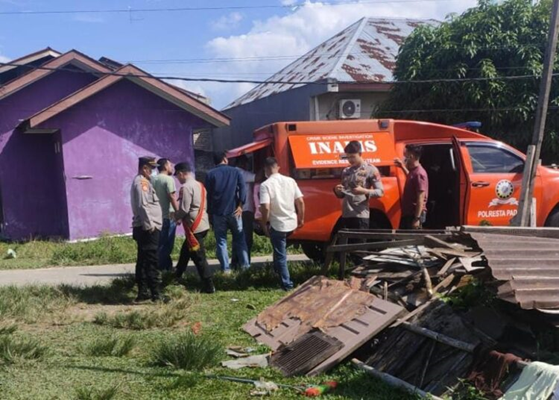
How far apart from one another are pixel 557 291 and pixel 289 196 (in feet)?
13.4

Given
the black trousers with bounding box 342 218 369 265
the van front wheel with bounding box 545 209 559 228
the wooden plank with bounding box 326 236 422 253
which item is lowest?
the van front wheel with bounding box 545 209 559 228

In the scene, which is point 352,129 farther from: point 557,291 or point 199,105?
point 199,105

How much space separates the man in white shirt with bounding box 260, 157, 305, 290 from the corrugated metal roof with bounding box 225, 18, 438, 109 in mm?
9621

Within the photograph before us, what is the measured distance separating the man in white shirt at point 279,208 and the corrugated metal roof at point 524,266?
9.46ft

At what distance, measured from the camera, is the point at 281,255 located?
7789 millimetres

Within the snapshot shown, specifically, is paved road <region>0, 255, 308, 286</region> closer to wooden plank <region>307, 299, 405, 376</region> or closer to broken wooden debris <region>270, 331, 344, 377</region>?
broken wooden debris <region>270, 331, 344, 377</region>

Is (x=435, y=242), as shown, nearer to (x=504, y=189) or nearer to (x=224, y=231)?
(x=504, y=189)

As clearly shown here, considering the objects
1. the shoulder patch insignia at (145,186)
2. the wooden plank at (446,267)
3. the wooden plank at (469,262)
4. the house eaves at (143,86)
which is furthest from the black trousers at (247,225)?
the house eaves at (143,86)

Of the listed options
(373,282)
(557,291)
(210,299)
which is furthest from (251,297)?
(557,291)

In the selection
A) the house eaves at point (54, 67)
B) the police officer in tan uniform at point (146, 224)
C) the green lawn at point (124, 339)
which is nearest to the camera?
the green lawn at point (124, 339)

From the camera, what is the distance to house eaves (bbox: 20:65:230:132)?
554 inches

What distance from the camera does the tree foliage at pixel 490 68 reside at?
14.1 m

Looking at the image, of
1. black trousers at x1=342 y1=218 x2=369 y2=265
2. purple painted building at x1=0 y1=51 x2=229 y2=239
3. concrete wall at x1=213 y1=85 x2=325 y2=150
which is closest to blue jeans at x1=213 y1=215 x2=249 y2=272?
black trousers at x1=342 y1=218 x2=369 y2=265

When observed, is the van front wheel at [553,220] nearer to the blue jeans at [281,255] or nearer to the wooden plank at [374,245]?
the wooden plank at [374,245]
